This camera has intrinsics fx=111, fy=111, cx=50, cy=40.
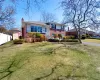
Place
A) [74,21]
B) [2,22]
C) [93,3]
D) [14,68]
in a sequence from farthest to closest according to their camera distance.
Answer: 1. [2,22]
2. [74,21]
3. [93,3]
4. [14,68]

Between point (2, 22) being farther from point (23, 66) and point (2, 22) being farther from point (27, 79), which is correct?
point (27, 79)

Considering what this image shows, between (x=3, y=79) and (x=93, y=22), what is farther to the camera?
(x=93, y=22)

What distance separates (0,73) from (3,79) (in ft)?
2.24

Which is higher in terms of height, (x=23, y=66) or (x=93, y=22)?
(x=93, y=22)

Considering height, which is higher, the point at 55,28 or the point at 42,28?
the point at 55,28

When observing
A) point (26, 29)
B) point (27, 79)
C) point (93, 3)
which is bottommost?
point (27, 79)

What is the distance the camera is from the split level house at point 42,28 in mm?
26203

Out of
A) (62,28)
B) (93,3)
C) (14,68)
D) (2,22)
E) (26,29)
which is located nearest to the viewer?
(14,68)

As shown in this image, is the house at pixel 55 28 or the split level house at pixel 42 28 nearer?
the split level house at pixel 42 28

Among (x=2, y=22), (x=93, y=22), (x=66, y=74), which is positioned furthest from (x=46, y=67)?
(x=2, y=22)

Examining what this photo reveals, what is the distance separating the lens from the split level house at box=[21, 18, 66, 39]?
86.0 ft

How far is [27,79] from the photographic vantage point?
15.4 feet

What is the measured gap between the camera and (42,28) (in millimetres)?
29031

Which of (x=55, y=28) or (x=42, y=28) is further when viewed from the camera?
(x=55, y=28)
